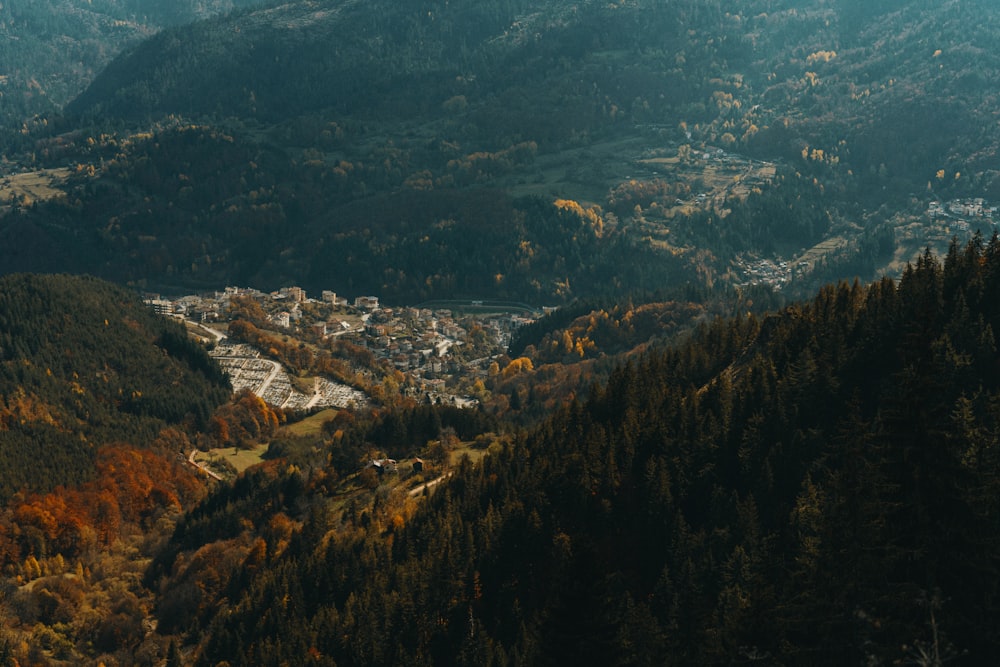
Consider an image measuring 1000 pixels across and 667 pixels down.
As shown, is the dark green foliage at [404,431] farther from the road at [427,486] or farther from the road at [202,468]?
the road at [202,468]

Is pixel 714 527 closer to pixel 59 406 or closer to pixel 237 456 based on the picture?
pixel 237 456

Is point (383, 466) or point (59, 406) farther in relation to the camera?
point (59, 406)

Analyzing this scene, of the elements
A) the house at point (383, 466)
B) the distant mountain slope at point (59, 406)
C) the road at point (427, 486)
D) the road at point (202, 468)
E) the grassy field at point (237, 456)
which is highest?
the distant mountain slope at point (59, 406)

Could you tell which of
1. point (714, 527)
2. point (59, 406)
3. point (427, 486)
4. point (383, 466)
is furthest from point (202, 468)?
point (714, 527)

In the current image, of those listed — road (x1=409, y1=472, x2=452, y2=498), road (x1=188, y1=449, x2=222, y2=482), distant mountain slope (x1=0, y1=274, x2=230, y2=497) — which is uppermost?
distant mountain slope (x1=0, y1=274, x2=230, y2=497)

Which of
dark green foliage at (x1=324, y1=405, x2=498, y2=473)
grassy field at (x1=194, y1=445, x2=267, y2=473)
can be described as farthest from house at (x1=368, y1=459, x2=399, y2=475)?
grassy field at (x1=194, y1=445, x2=267, y2=473)

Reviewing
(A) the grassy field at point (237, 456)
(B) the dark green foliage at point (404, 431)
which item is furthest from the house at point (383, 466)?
(A) the grassy field at point (237, 456)

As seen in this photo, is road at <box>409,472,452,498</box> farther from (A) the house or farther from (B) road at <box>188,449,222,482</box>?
(B) road at <box>188,449,222,482</box>

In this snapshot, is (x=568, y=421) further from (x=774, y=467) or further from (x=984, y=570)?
(x=984, y=570)

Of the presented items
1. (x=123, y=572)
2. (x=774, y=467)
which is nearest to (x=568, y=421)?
(x=774, y=467)
